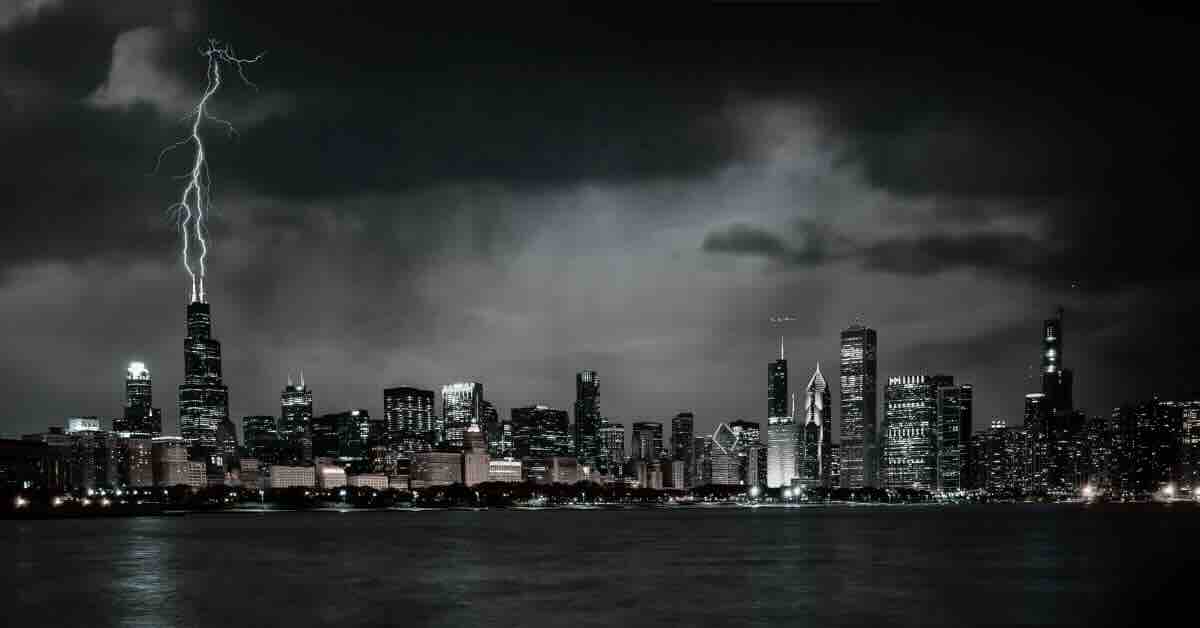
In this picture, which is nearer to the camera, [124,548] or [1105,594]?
[1105,594]

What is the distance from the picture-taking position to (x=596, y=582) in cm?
6088

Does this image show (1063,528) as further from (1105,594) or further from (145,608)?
(145,608)

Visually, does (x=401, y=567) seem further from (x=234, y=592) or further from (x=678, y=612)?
(x=678, y=612)

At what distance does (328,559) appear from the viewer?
81.6 m

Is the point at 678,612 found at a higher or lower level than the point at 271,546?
higher

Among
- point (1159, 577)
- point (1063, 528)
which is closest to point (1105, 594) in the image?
point (1159, 577)

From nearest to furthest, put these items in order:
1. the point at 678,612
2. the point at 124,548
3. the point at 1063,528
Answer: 1. the point at 678,612
2. the point at 124,548
3. the point at 1063,528

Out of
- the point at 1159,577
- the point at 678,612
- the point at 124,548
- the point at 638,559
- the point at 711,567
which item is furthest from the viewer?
the point at 124,548

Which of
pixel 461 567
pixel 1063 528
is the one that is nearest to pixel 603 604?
pixel 461 567

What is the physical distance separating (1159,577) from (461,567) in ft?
139

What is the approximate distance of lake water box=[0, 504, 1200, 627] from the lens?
154 feet

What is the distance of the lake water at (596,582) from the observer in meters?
47.0

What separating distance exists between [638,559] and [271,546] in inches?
1539

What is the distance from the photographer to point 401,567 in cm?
7256
